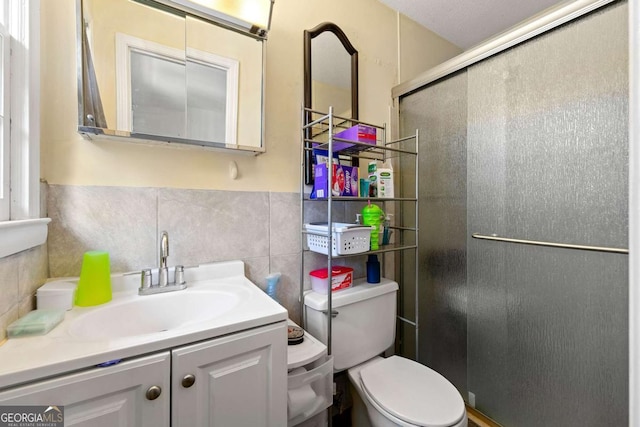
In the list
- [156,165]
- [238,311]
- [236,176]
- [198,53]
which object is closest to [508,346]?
[238,311]

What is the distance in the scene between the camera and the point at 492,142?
1.26 m

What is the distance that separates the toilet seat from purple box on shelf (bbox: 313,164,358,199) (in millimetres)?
773

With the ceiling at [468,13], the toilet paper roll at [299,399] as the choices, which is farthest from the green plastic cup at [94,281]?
the ceiling at [468,13]

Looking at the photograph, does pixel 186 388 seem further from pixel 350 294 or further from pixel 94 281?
pixel 350 294

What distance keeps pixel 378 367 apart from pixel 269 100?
50.3 inches

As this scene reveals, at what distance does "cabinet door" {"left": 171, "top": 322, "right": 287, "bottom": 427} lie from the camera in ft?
2.02

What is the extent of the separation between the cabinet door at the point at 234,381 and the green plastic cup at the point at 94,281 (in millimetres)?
393

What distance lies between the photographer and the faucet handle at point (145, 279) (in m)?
0.89

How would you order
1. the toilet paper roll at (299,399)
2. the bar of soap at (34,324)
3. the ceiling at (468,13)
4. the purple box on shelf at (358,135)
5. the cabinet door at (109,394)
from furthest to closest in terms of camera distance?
1. the ceiling at (468,13)
2. the purple box on shelf at (358,135)
3. the toilet paper roll at (299,399)
4. the bar of soap at (34,324)
5. the cabinet door at (109,394)

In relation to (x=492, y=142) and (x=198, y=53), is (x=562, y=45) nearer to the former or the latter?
(x=492, y=142)

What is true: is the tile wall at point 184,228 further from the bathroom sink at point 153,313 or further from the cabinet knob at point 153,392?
the cabinet knob at point 153,392

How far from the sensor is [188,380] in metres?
0.61

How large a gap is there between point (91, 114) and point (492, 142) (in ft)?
5.26

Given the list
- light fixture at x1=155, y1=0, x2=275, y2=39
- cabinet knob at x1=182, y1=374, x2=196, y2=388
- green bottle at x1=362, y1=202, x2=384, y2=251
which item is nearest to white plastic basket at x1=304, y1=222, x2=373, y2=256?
green bottle at x1=362, y1=202, x2=384, y2=251
